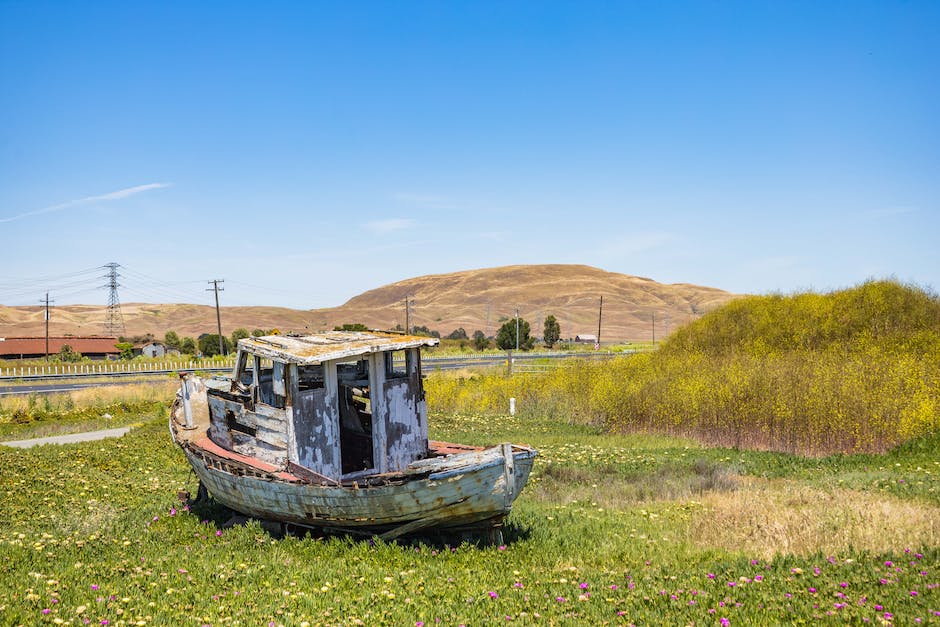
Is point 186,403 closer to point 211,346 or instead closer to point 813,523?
point 813,523

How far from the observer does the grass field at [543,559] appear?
21.5ft

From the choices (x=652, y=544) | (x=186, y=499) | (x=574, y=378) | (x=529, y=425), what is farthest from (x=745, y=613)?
(x=574, y=378)

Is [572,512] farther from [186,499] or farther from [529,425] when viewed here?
[529,425]

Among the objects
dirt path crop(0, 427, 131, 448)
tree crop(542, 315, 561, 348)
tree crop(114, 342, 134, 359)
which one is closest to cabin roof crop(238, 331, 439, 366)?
dirt path crop(0, 427, 131, 448)

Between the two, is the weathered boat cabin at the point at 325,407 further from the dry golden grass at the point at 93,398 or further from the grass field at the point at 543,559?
the dry golden grass at the point at 93,398

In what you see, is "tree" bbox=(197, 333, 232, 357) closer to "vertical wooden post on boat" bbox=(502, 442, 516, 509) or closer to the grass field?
the grass field

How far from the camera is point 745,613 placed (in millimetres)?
6305

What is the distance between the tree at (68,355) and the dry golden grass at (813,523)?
249 feet

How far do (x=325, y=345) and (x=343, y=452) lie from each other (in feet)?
8.74

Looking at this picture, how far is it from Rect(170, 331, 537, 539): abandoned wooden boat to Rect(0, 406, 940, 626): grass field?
0.47 m

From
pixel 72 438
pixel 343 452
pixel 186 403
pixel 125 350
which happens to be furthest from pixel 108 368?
pixel 343 452

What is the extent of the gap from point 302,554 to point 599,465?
853cm

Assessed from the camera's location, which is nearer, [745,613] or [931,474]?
[745,613]

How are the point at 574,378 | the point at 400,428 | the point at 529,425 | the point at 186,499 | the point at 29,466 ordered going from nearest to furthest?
the point at 400,428
the point at 186,499
the point at 29,466
the point at 529,425
the point at 574,378
